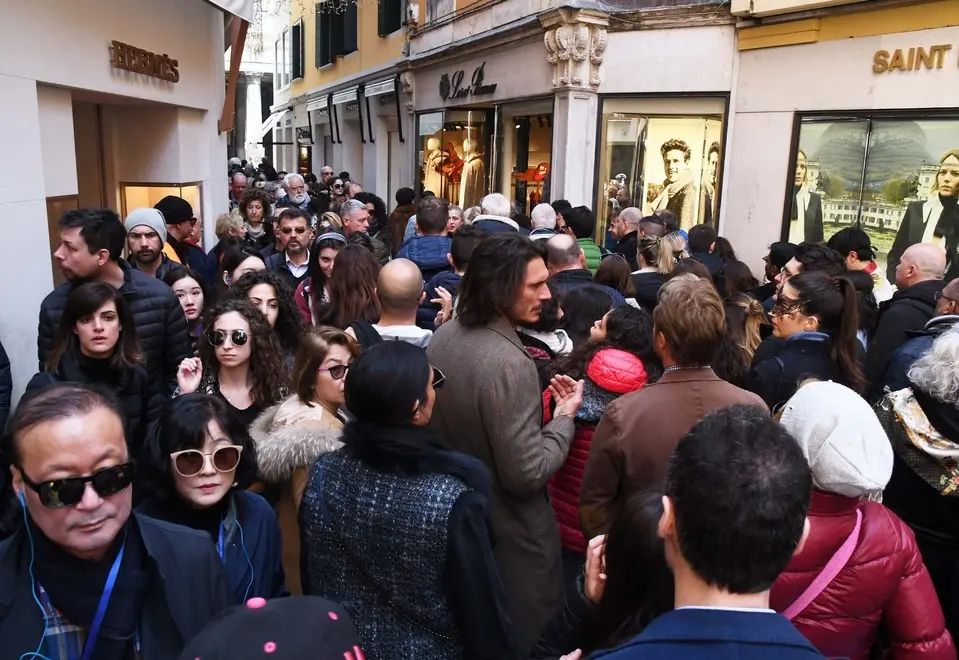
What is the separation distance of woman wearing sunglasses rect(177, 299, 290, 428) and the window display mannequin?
39.0 feet

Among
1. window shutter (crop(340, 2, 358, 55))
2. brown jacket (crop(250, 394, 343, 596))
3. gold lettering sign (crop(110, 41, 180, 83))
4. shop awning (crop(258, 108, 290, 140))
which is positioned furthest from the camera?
shop awning (crop(258, 108, 290, 140))

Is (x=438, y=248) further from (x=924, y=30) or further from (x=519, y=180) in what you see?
(x=519, y=180)

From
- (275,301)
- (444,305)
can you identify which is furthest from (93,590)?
(444,305)

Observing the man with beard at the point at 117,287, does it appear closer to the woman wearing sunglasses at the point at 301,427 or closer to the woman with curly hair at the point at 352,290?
the woman with curly hair at the point at 352,290

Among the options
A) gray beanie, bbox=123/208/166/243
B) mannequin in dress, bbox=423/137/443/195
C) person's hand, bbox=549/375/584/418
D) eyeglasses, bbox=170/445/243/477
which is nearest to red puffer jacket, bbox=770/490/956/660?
person's hand, bbox=549/375/584/418

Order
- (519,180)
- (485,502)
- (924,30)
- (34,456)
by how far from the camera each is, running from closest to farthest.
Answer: (34,456) → (485,502) → (924,30) → (519,180)

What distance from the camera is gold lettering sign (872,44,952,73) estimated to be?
762 centimetres

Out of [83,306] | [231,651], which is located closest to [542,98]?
[83,306]

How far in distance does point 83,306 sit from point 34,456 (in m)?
1.87

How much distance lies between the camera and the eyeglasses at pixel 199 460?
2.13 m

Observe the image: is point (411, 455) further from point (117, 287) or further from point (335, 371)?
point (117, 287)

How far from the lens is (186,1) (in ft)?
26.3

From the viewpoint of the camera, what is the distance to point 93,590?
157 centimetres

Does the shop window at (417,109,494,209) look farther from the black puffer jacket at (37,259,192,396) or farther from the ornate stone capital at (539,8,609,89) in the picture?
the black puffer jacket at (37,259,192,396)
